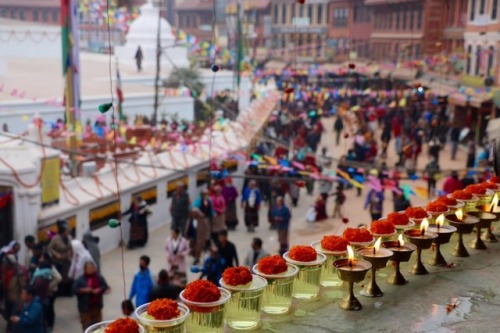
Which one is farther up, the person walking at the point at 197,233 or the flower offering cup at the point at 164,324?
the flower offering cup at the point at 164,324

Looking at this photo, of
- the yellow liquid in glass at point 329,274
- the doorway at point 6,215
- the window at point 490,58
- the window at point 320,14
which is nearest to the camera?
the yellow liquid in glass at point 329,274

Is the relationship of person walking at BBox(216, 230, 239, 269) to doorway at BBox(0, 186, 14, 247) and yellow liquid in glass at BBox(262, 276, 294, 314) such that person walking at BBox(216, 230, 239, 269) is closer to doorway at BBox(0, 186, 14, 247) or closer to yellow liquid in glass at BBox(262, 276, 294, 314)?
doorway at BBox(0, 186, 14, 247)

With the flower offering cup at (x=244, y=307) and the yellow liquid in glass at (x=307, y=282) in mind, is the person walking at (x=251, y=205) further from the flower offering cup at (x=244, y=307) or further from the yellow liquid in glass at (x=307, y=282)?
the flower offering cup at (x=244, y=307)

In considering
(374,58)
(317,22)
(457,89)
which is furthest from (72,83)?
(317,22)

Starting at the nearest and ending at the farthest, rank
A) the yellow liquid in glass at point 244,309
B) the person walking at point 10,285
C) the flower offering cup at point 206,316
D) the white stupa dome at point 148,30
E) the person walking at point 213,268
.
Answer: the flower offering cup at point 206,316 < the yellow liquid in glass at point 244,309 < the person walking at point 10,285 < the person walking at point 213,268 < the white stupa dome at point 148,30

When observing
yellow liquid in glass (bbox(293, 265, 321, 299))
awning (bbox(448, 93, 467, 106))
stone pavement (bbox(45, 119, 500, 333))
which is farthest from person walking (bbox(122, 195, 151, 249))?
awning (bbox(448, 93, 467, 106))

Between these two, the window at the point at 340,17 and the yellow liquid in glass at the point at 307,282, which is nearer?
the yellow liquid in glass at the point at 307,282

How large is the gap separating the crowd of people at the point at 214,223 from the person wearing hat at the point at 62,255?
0.05 feet

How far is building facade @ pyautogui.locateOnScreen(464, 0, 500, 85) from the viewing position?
26859mm

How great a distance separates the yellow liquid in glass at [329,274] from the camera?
151 inches

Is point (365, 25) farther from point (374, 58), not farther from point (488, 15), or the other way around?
point (488, 15)

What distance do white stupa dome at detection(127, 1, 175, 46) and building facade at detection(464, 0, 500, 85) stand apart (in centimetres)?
1463

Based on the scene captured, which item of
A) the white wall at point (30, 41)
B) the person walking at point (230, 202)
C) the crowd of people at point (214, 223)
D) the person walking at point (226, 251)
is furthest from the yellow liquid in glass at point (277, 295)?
the white wall at point (30, 41)

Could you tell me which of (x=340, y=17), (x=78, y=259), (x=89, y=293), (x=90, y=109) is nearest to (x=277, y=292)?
(x=89, y=293)
